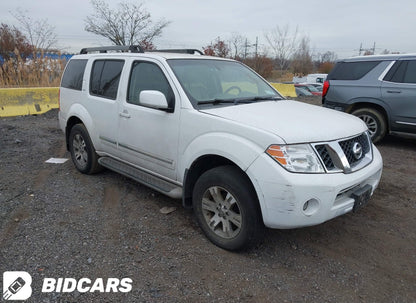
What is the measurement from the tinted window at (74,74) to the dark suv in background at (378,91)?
5.31 meters

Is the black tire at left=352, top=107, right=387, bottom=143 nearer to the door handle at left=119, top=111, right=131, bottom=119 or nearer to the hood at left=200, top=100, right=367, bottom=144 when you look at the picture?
the hood at left=200, top=100, right=367, bottom=144

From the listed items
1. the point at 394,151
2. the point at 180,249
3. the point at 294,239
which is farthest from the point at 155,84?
the point at 394,151

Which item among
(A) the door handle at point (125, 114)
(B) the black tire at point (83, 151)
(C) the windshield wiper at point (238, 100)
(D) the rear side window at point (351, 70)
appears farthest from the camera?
(D) the rear side window at point (351, 70)

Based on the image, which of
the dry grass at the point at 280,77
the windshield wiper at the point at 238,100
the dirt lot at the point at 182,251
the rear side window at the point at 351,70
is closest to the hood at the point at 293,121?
the windshield wiper at the point at 238,100

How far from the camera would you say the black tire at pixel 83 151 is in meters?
4.68

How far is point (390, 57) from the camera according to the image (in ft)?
21.5

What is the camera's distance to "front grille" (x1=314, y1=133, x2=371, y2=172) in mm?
2633

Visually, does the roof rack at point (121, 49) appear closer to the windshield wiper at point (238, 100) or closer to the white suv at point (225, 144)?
the white suv at point (225, 144)

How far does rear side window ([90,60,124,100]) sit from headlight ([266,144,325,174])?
243cm

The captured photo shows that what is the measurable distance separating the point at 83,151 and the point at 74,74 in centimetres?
122

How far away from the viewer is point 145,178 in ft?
12.2

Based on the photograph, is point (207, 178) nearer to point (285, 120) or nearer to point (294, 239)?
point (285, 120)

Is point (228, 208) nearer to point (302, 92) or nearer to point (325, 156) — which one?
point (325, 156)

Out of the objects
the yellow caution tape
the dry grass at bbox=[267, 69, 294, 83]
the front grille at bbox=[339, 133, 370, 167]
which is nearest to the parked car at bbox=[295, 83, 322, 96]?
the yellow caution tape
